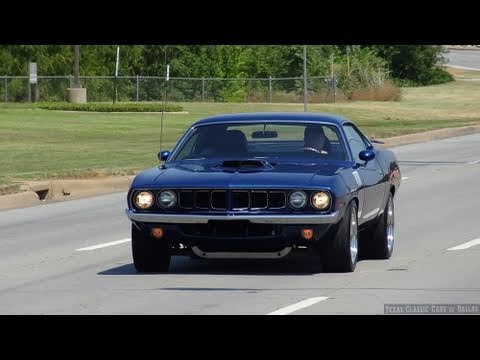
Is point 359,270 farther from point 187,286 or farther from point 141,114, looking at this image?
point 141,114

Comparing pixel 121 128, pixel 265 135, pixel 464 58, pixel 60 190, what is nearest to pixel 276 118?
pixel 265 135

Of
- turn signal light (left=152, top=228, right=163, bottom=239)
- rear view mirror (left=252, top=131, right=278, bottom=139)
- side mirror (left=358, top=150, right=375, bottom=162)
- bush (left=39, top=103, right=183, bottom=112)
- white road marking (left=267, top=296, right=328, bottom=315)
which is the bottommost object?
white road marking (left=267, top=296, right=328, bottom=315)

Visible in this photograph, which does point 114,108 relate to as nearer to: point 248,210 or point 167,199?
point 167,199

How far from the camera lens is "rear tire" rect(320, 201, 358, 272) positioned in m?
13.4

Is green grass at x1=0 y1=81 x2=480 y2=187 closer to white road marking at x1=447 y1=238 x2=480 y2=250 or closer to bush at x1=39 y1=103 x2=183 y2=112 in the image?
bush at x1=39 y1=103 x2=183 y2=112

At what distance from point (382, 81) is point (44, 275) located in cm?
5350

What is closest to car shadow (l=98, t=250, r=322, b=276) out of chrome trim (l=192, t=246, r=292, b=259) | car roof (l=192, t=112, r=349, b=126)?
chrome trim (l=192, t=246, r=292, b=259)

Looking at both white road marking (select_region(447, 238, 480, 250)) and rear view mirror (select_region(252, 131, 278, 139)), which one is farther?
white road marking (select_region(447, 238, 480, 250))

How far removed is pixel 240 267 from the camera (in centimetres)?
1435

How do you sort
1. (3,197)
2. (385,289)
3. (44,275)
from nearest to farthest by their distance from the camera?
(385,289) < (44,275) < (3,197)
